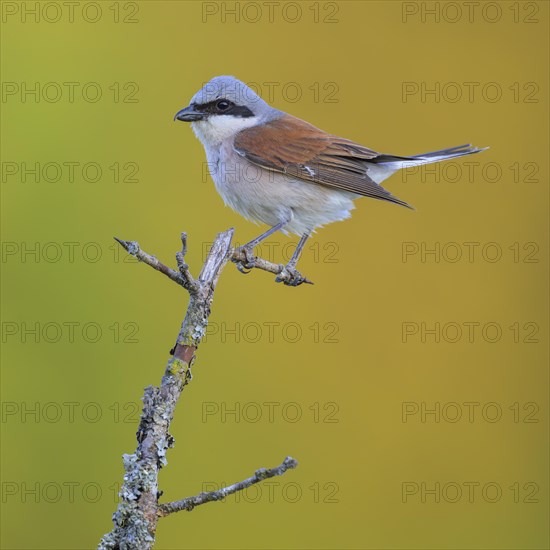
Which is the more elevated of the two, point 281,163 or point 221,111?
point 221,111

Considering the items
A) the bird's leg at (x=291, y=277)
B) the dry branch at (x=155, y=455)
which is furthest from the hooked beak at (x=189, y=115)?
the dry branch at (x=155, y=455)

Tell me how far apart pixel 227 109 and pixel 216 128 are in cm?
10

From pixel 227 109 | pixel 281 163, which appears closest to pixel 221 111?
pixel 227 109

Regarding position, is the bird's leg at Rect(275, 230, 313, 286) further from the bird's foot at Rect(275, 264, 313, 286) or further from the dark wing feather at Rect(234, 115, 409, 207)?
the dark wing feather at Rect(234, 115, 409, 207)

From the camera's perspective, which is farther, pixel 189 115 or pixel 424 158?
pixel 424 158

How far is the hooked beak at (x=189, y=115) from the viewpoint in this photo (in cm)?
318

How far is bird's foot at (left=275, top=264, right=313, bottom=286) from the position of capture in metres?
2.91

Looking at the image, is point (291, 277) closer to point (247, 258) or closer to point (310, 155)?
point (247, 258)

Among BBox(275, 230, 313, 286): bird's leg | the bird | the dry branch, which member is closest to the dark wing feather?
the bird

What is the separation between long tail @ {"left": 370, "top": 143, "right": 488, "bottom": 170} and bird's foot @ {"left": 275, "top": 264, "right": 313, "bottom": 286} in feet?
2.44

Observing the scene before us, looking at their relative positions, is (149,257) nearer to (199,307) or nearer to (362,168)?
(199,307)

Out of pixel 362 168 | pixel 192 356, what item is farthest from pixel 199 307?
pixel 362 168

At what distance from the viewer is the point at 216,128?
128 inches

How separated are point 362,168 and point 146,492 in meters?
2.01
